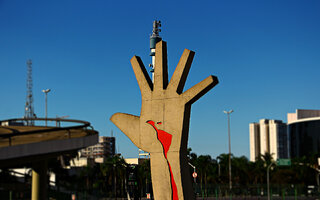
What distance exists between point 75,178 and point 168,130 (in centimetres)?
569

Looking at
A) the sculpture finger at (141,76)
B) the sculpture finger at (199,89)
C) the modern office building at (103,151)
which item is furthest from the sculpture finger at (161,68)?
the modern office building at (103,151)

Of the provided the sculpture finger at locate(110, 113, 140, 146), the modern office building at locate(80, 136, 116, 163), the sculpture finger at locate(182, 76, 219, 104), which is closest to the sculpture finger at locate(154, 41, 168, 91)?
the sculpture finger at locate(182, 76, 219, 104)

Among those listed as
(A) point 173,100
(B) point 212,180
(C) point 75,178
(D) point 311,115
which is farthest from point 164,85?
(D) point 311,115

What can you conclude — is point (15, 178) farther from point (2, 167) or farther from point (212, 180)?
point (212, 180)

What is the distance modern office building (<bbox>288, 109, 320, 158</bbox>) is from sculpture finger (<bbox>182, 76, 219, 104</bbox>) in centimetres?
12212

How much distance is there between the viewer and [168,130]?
24.7 meters

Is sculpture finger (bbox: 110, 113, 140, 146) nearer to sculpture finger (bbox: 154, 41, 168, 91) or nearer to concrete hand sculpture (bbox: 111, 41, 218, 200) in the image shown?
concrete hand sculpture (bbox: 111, 41, 218, 200)

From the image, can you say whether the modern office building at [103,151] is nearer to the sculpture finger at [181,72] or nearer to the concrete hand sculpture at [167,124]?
the concrete hand sculpture at [167,124]

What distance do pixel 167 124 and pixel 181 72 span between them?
291 cm

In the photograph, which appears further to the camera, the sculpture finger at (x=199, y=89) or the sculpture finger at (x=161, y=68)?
the sculpture finger at (x=161, y=68)

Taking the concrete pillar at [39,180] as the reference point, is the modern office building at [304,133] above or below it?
above

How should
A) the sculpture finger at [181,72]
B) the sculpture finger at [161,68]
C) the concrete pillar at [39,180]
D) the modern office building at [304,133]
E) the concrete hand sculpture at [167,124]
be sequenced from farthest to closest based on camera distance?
the modern office building at [304,133]
the sculpture finger at [161,68]
the sculpture finger at [181,72]
the concrete hand sculpture at [167,124]
the concrete pillar at [39,180]

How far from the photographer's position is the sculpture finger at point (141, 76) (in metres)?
26.0

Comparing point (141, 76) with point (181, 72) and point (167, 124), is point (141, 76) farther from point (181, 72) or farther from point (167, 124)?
point (167, 124)
